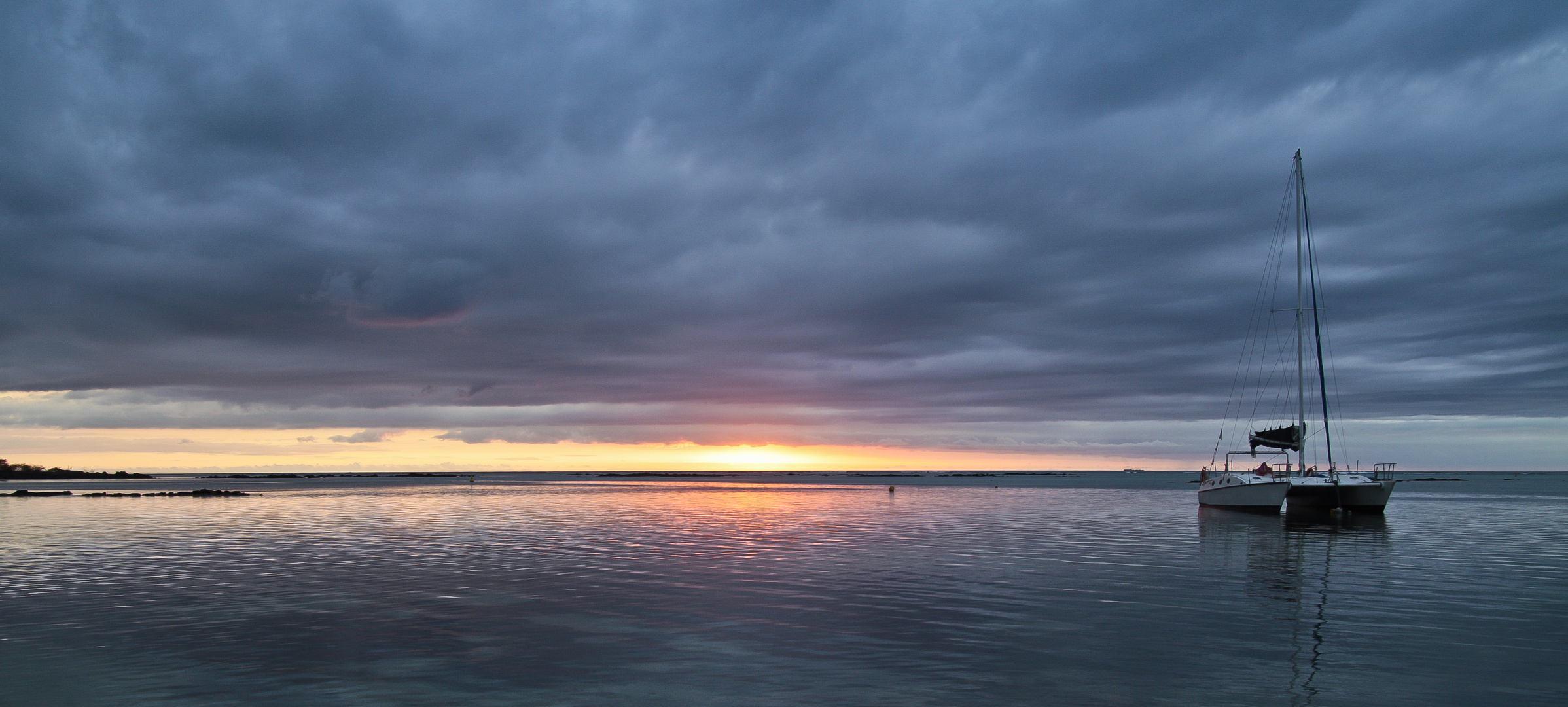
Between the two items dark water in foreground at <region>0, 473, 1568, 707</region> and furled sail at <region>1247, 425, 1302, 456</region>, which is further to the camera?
furled sail at <region>1247, 425, 1302, 456</region>

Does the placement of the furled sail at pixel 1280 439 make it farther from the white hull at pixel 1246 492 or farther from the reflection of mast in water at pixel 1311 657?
the reflection of mast in water at pixel 1311 657

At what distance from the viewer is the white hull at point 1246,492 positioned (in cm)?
6169

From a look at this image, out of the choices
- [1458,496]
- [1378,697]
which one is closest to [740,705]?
[1378,697]

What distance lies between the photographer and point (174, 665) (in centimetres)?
1611

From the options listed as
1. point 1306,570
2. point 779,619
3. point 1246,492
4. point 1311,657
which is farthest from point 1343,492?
point 779,619

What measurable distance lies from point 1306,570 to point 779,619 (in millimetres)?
22920

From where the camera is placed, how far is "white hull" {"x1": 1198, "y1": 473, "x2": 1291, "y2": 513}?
61.7 metres

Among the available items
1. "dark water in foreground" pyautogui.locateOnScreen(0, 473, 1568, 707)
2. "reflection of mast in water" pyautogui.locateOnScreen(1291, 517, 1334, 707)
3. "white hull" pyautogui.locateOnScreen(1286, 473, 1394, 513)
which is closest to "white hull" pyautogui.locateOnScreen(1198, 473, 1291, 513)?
"white hull" pyautogui.locateOnScreen(1286, 473, 1394, 513)

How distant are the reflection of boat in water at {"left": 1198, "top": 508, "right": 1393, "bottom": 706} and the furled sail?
5.85m

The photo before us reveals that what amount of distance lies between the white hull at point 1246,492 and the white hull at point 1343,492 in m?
0.87

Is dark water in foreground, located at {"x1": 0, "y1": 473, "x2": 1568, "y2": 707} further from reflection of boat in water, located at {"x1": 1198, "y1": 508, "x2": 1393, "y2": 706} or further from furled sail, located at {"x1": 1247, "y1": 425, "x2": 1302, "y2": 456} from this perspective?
furled sail, located at {"x1": 1247, "y1": 425, "x2": 1302, "y2": 456}

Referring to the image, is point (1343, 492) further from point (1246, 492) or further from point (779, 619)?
point (779, 619)

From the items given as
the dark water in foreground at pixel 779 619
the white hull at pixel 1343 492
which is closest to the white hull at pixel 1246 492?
the white hull at pixel 1343 492

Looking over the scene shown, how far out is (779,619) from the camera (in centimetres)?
2091
